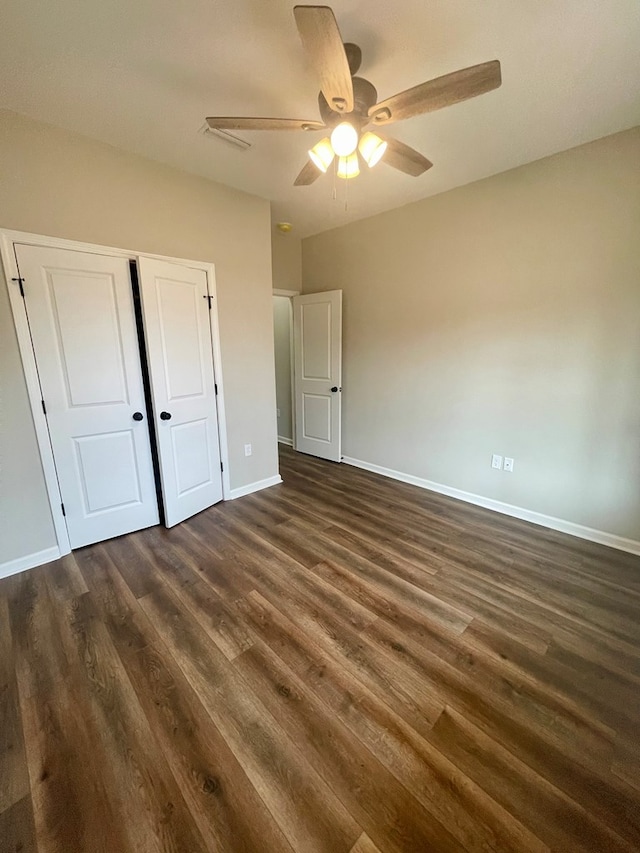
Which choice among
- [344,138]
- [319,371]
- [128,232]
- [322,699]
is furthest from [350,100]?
[319,371]

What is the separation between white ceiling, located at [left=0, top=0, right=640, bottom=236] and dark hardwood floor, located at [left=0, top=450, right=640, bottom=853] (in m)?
2.79

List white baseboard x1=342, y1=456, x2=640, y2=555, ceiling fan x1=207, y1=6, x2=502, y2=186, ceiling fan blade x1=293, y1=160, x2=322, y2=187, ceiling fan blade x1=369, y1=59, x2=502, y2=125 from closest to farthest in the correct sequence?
ceiling fan x1=207, y1=6, x2=502, y2=186
ceiling fan blade x1=369, y1=59, x2=502, y2=125
ceiling fan blade x1=293, y1=160, x2=322, y2=187
white baseboard x1=342, y1=456, x2=640, y2=555

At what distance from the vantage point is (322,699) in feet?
4.63

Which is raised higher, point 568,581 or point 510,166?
point 510,166

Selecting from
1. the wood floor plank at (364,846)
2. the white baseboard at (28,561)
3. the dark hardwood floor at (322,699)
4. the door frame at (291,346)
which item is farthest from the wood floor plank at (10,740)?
the door frame at (291,346)

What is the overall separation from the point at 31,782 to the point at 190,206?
3348mm

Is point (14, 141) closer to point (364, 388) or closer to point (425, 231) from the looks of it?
point (425, 231)

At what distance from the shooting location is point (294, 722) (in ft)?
4.36

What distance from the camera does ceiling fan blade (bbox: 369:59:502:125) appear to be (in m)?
1.23

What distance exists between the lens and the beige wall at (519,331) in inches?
90.6

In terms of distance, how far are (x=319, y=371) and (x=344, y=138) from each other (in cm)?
280

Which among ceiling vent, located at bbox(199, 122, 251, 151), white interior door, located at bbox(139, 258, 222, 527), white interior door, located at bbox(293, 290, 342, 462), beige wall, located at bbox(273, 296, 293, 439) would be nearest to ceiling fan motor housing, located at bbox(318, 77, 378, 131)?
ceiling vent, located at bbox(199, 122, 251, 151)

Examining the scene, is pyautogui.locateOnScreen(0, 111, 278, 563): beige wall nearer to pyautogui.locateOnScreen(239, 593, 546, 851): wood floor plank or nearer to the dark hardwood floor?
the dark hardwood floor

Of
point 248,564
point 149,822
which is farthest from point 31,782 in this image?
point 248,564
